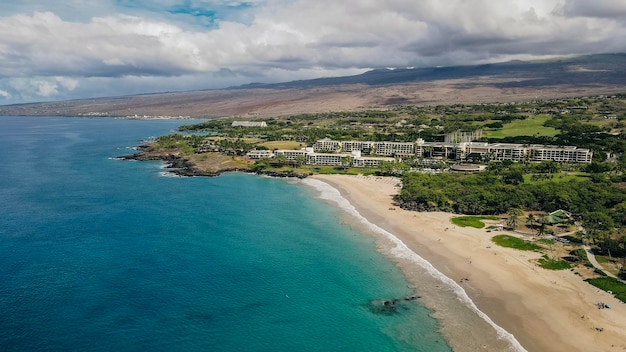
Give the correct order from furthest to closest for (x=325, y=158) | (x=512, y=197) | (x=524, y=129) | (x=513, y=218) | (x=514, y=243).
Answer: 1. (x=524, y=129)
2. (x=325, y=158)
3. (x=512, y=197)
4. (x=513, y=218)
5. (x=514, y=243)

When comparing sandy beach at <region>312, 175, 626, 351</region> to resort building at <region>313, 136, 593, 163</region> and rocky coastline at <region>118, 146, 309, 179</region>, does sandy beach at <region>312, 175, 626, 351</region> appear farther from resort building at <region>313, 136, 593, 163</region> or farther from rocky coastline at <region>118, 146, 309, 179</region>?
resort building at <region>313, 136, 593, 163</region>

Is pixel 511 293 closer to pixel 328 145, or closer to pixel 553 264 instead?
pixel 553 264

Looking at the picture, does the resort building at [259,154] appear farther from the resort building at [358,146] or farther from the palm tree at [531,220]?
the palm tree at [531,220]

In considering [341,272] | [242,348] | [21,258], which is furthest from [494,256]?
[21,258]

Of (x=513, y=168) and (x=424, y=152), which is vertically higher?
(x=513, y=168)

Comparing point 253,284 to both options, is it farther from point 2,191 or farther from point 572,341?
point 2,191

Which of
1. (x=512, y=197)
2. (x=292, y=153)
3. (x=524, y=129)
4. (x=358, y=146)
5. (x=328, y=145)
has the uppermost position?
Result: (x=524, y=129)

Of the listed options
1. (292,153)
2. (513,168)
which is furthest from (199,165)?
(513,168)
